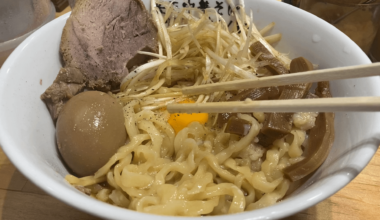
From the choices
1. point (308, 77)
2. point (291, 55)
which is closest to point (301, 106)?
point (308, 77)

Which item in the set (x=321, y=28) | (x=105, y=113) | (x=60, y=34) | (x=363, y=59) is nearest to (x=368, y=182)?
(x=363, y=59)

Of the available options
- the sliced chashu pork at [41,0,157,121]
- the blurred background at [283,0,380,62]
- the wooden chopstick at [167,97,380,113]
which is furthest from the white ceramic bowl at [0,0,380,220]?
the blurred background at [283,0,380,62]

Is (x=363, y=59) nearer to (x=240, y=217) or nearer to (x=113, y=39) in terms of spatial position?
(x=240, y=217)

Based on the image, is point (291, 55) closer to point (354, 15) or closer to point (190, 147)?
point (354, 15)

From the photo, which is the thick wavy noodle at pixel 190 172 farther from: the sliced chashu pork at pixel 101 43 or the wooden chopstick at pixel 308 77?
the sliced chashu pork at pixel 101 43

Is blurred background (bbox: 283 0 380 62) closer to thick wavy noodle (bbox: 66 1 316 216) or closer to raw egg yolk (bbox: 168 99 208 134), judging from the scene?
thick wavy noodle (bbox: 66 1 316 216)

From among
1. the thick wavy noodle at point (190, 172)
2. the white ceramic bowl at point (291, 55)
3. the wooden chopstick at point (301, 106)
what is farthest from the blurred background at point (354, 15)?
the wooden chopstick at point (301, 106)
